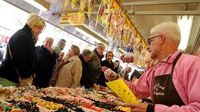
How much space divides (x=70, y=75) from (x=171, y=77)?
3.28 m

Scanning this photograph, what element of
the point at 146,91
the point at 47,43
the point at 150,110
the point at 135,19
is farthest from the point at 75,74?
the point at 135,19

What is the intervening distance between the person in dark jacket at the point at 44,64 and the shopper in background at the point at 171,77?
3174 millimetres

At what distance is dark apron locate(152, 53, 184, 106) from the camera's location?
2240 millimetres

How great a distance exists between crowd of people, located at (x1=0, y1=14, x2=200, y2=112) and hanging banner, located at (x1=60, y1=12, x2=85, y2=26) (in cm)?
104

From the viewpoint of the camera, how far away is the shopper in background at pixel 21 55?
3.86 m

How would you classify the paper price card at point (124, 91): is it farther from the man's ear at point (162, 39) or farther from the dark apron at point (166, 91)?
the man's ear at point (162, 39)

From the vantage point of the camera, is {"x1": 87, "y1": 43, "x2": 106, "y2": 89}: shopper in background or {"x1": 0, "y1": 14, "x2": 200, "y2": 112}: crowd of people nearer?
{"x1": 0, "y1": 14, "x2": 200, "y2": 112}: crowd of people

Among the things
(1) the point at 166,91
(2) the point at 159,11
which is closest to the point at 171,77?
(1) the point at 166,91

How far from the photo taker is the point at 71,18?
24.2 feet

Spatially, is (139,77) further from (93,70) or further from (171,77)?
(93,70)

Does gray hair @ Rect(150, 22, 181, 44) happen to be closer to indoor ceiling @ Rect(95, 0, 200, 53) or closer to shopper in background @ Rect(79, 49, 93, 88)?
shopper in background @ Rect(79, 49, 93, 88)

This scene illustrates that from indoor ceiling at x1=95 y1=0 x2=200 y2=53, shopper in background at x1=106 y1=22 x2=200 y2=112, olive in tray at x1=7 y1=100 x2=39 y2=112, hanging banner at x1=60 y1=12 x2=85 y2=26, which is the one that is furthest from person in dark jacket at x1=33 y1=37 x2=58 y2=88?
shopper in background at x1=106 y1=22 x2=200 y2=112

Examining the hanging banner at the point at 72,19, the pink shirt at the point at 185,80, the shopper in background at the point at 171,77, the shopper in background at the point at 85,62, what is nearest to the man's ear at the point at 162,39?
the shopper in background at the point at 171,77

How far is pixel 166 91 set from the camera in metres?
2.30
